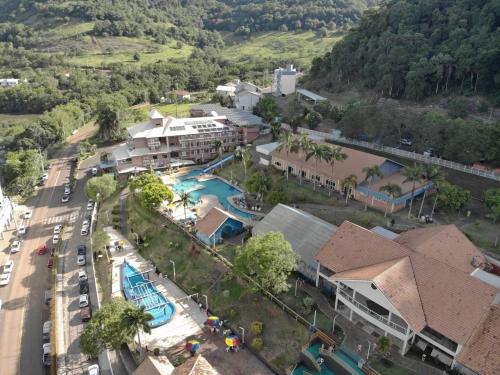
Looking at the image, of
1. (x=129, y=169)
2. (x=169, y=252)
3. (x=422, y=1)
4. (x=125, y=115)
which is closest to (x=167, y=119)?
(x=129, y=169)

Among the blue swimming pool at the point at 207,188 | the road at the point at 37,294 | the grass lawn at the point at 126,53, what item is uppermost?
the grass lawn at the point at 126,53

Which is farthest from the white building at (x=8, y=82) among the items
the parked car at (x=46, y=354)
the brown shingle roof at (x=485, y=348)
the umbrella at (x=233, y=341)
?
the brown shingle roof at (x=485, y=348)

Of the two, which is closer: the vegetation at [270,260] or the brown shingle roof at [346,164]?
the vegetation at [270,260]

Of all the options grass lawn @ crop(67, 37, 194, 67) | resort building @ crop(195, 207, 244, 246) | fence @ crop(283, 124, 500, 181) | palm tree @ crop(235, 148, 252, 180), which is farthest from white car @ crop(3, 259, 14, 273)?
grass lawn @ crop(67, 37, 194, 67)

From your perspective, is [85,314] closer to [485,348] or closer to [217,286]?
[217,286]

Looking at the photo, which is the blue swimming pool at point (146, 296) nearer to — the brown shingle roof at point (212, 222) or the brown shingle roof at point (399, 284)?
the brown shingle roof at point (212, 222)

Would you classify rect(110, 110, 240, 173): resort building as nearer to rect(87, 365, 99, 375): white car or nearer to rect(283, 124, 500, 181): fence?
rect(283, 124, 500, 181): fence

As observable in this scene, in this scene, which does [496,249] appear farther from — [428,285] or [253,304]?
[253,304]
